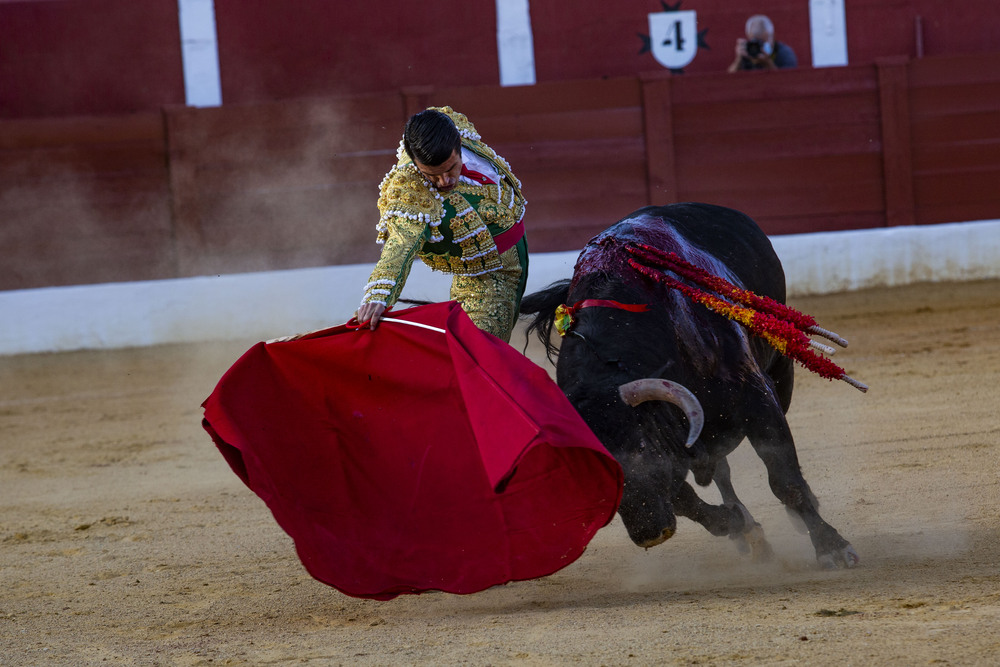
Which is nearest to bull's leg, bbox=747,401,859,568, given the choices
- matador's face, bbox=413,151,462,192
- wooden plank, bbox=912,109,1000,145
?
matador's face, bbox=413,151,462,192

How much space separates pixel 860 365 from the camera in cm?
512

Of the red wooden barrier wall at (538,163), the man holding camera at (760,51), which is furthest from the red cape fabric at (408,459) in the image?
the man holding camera at (760,51)

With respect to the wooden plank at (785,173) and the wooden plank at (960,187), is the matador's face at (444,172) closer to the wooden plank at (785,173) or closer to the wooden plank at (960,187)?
the wooden plank at (785,173)

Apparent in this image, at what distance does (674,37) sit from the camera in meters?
7.92

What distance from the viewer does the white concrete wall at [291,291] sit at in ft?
22.5

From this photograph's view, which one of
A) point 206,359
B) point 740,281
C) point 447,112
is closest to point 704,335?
point 740,281

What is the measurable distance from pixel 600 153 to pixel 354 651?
555cm

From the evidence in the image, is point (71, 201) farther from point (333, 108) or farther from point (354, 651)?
point (354, 651)

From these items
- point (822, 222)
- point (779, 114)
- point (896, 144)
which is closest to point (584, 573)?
point (822, 222)

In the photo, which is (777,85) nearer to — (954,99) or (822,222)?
(822,222)

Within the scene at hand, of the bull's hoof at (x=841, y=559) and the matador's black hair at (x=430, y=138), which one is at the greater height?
the matador's black hair at (x=430, y=138)

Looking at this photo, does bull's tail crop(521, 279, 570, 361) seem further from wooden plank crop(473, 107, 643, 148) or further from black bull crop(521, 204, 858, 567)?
wooden plank crop(473, 107, 643, 148)

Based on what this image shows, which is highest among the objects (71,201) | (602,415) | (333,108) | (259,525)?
(333,108)

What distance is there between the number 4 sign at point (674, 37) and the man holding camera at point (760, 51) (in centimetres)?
45
